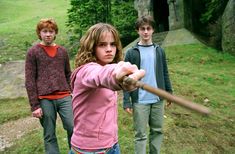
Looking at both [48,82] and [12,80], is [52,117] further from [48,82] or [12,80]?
[12,80]

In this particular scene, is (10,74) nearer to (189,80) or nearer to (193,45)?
(189,80)

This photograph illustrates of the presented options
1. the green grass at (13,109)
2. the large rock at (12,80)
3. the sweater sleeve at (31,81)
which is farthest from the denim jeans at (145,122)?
the large rock at (12,80)

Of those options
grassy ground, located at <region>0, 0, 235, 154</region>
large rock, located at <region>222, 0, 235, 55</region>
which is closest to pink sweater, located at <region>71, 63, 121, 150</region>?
grassy ground, located at <region>0, 0, 235, 154</region>

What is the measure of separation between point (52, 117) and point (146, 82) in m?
1.06

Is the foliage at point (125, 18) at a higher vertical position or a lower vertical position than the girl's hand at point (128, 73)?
higher

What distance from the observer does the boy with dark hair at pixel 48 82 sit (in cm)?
403

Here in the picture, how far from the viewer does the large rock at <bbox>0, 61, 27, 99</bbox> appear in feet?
27.7

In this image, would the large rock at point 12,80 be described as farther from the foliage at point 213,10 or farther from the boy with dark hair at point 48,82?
the foliage at point 213,10

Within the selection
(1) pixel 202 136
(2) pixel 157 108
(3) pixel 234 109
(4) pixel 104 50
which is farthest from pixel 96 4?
(4) pixel 104 50

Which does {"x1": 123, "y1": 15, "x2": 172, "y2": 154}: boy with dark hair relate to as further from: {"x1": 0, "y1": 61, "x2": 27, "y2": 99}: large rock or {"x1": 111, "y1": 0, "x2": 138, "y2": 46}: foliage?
{"x1": 111, "y1": 0, "x2": 138, "y2": 46}: foliage

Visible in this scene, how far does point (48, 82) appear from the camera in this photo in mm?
4082

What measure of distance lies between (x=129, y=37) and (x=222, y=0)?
13.7 ft

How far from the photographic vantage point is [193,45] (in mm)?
12055

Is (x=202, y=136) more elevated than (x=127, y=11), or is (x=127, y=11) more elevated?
(x=127, y=11)
